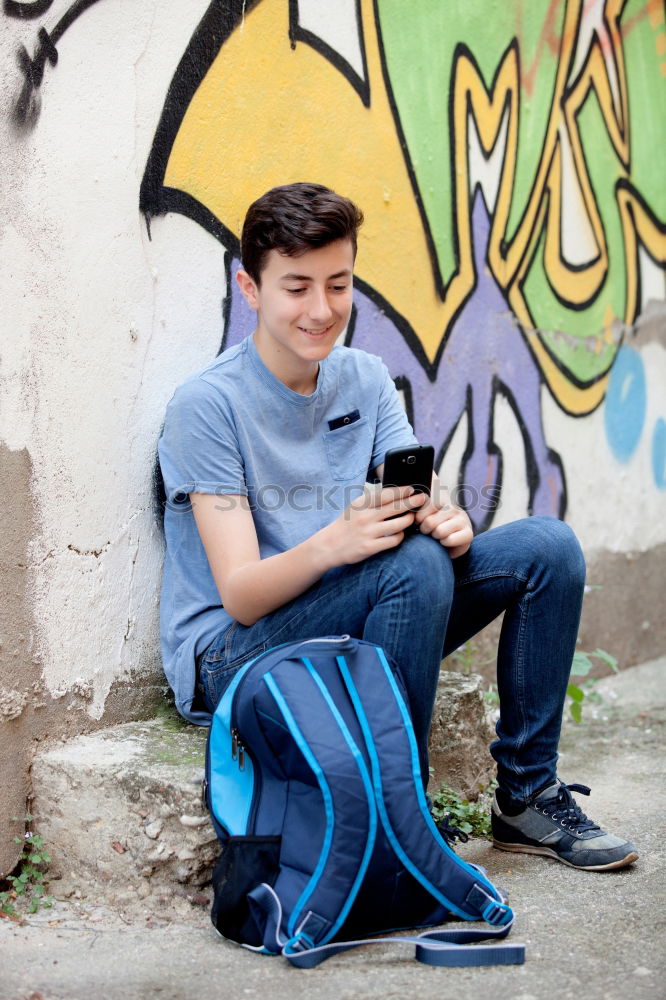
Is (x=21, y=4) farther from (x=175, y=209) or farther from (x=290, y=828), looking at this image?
(x=290, y=828)

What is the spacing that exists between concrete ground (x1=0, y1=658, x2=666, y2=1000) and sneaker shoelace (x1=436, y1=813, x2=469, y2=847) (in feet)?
0.10

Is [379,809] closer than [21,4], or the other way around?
[379,809]

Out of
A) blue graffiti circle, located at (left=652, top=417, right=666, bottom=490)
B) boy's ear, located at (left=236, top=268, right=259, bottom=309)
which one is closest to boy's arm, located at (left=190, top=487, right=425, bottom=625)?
boy's ear, located at (left=236, top=268, right=259, bottom=309)

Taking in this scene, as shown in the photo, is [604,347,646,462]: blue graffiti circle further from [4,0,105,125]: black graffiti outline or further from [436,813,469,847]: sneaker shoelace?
[4,0,105,125]: black graffiti outline

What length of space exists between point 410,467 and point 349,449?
0.47 m

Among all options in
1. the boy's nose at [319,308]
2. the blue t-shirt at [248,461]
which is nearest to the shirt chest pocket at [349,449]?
the blue t-shirt at [248,461]

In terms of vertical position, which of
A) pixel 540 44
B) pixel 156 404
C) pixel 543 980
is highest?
pixel 540 44

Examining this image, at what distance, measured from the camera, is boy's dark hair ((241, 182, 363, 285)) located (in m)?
2.18

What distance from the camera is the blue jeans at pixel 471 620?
2018 mm

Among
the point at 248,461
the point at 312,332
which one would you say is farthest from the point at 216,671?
the point at 312,332

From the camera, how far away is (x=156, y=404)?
2.44 metres

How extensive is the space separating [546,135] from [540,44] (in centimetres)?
31

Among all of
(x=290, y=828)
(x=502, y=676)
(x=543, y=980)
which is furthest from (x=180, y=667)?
(x=543, y=980)

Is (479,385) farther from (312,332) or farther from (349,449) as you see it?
(312,332)
